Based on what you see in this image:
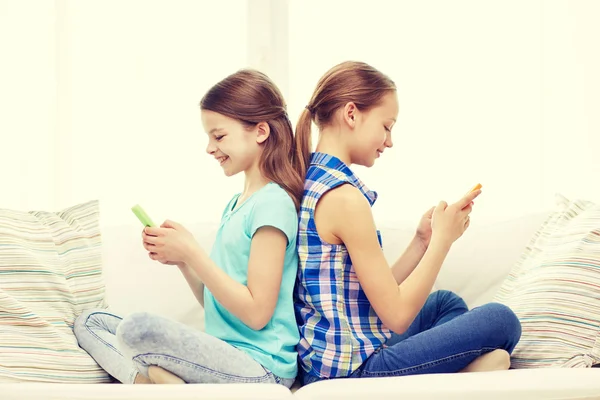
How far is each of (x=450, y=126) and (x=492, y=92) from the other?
22 centimetres

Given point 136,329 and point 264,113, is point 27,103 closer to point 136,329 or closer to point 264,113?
point 264,113

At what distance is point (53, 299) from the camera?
66.8 inches

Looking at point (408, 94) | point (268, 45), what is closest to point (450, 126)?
point (408, 94)

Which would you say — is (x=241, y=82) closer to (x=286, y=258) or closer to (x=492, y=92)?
(x=286, y=258)

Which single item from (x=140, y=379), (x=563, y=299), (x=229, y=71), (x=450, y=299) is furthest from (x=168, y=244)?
(x=229, y=71)

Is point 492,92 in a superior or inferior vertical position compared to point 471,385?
superior

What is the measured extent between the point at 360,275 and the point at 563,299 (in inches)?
19.6

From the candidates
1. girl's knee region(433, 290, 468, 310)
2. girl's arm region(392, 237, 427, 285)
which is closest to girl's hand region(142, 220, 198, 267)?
girl's arm region(392, 237, 427, 285)

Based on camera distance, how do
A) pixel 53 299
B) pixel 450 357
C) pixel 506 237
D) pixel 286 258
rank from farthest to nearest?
pixel 506 237 → pixel 53 299 → pixel 286 258 → pixel 450 357

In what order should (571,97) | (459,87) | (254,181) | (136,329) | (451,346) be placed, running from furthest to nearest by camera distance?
(459,87)
(571,97)
(254,181)
(451,346)
(136,329)

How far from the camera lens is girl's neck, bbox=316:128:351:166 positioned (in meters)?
1.62

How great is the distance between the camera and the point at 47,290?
5.56 ft

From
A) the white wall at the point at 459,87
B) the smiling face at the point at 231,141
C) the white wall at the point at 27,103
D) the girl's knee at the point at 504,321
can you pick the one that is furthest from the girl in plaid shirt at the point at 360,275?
the white wall at the point at 27,103

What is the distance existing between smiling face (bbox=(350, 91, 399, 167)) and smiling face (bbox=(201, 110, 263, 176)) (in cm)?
22
